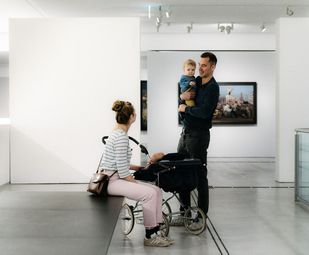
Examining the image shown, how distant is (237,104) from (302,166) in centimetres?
841

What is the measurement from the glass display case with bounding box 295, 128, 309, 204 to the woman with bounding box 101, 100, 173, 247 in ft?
10.0

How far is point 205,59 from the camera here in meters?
5.71

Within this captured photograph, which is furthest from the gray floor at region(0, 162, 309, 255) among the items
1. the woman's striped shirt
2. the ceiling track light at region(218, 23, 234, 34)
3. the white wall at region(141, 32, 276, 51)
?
the white wall at region(141, 32, 276, 51)

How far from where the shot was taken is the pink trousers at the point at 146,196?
473 cm

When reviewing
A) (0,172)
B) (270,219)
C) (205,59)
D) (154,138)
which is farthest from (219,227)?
(154,138)

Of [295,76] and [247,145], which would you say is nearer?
[295,76]

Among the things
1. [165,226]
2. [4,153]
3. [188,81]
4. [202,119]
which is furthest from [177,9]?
[165,226]

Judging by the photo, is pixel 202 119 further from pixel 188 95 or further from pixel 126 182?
pixel 126 182

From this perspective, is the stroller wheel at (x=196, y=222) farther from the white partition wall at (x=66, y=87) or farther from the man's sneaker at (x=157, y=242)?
the white partition wall at (x=66, y=87)

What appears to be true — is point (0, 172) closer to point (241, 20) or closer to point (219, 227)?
point (219, 227)

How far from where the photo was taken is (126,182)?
16.0 ft

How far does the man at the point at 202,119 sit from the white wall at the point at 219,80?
951 cm

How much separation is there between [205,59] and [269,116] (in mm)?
10471

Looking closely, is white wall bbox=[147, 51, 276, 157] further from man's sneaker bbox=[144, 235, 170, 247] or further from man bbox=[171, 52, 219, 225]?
man's sneaker bbox=[144, 235, 170, 247]
